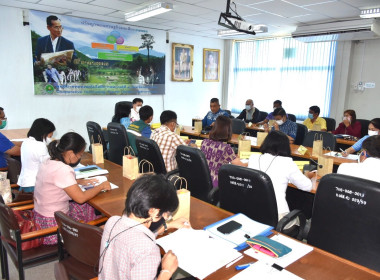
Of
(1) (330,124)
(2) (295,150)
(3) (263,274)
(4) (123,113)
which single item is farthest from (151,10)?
(3) (263,274)

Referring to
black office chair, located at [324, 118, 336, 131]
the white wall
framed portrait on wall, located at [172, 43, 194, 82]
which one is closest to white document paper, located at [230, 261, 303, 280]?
black office chair, located at [324, 118, 336, 131]

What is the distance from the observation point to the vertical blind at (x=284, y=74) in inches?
272

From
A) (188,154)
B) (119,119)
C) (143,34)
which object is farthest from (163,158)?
(143,34)

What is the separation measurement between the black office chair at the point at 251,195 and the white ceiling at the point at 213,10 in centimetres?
351

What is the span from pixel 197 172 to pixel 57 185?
3.83 feet

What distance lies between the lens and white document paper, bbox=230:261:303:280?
3.89 feet

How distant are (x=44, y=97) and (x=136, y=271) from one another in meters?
5.53

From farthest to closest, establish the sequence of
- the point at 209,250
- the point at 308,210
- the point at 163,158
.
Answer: the point at 163,158 → the point at 308,210 → the point at 209,250

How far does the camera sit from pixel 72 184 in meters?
1.93

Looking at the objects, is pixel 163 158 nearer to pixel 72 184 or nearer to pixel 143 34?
pixel 72 184

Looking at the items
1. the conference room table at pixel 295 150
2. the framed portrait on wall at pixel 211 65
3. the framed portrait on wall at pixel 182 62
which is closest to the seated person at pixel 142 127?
the conference room table at pixel 295 150

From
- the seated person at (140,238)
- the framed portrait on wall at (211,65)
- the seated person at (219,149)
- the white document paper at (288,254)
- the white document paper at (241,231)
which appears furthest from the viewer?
the framed portrait on wall at (211,65)

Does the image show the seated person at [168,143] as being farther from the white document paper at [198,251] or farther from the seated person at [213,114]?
the seated person at [213,114]

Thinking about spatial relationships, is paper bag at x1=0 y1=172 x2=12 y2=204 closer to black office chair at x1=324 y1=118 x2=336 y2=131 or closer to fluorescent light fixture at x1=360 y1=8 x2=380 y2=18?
fluorescent light fixture at x1=360 y1=8 x2=380 y2=18
